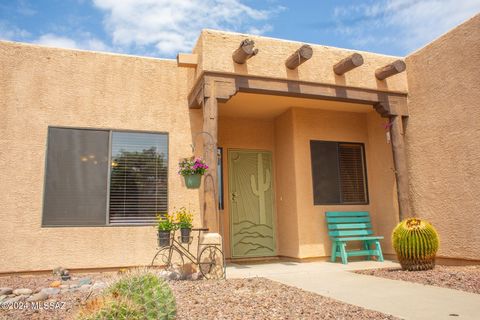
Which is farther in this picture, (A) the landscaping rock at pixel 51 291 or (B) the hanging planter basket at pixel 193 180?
(B) the hanging planter basket at pixel 193 180

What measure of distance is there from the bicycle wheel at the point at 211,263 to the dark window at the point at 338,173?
3000mm

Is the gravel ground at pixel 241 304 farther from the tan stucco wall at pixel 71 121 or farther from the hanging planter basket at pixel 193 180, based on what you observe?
the hanging planter basket at pixel 193 180

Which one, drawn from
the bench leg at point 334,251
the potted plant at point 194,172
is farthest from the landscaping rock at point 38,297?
the bench leg at point 334,251

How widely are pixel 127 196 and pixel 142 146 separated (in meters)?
0.92

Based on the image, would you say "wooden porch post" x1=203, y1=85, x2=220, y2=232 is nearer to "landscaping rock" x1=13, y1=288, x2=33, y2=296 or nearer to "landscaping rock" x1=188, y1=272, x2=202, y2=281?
"landscaping rock" x1=188, y1=272, x2=202, y2=281

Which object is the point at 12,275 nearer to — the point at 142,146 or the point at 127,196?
the point at 127,196

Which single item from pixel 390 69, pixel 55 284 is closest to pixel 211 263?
pixel 55 284

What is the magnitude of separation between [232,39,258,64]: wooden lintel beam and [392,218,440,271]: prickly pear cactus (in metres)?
3.69

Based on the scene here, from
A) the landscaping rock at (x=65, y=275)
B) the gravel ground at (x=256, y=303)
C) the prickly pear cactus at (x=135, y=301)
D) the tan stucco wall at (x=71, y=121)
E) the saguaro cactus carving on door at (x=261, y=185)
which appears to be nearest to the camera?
the prickly pear cactus at (x=135, y=301)

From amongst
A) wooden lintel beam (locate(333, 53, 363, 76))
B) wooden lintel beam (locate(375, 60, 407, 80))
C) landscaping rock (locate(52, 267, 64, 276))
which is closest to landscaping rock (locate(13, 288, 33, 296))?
landscaping rock (locate(52, 267, 64, 276))

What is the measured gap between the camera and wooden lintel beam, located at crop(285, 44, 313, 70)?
643 centimetres

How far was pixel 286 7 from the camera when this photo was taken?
7.41 m

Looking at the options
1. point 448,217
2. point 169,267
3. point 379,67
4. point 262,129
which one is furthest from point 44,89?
point 448,217

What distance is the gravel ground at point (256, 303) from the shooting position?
349cm
